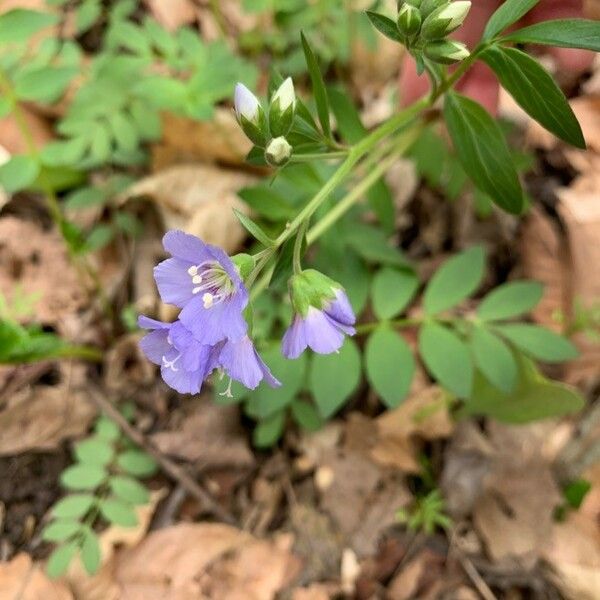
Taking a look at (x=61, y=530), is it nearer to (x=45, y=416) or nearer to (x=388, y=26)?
(x=45, y=416)

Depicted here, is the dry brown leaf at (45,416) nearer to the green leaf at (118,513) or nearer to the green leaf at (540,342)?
the green leaf at (118,513)

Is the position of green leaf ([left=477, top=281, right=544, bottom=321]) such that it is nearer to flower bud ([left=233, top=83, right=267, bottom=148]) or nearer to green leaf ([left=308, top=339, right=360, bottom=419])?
green leaf ([left=308, top=339, right=360, bottom=419])

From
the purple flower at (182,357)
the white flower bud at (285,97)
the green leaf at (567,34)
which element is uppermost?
the green leaf at (567,34)

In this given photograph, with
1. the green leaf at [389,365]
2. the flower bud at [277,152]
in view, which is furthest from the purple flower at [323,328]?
the green leaf at [389,365]

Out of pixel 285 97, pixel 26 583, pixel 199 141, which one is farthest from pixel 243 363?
pixel 199 141

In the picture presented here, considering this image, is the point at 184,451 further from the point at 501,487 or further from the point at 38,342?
the point at 501,487

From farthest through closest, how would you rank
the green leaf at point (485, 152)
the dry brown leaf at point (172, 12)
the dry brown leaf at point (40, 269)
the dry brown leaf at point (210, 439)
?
the dry brown leaf at point (172, 12)
the dry brown leaf at point (40, 269)
the dry brown leaf at point (210, 439)
the green leaf at point (485, 152)
